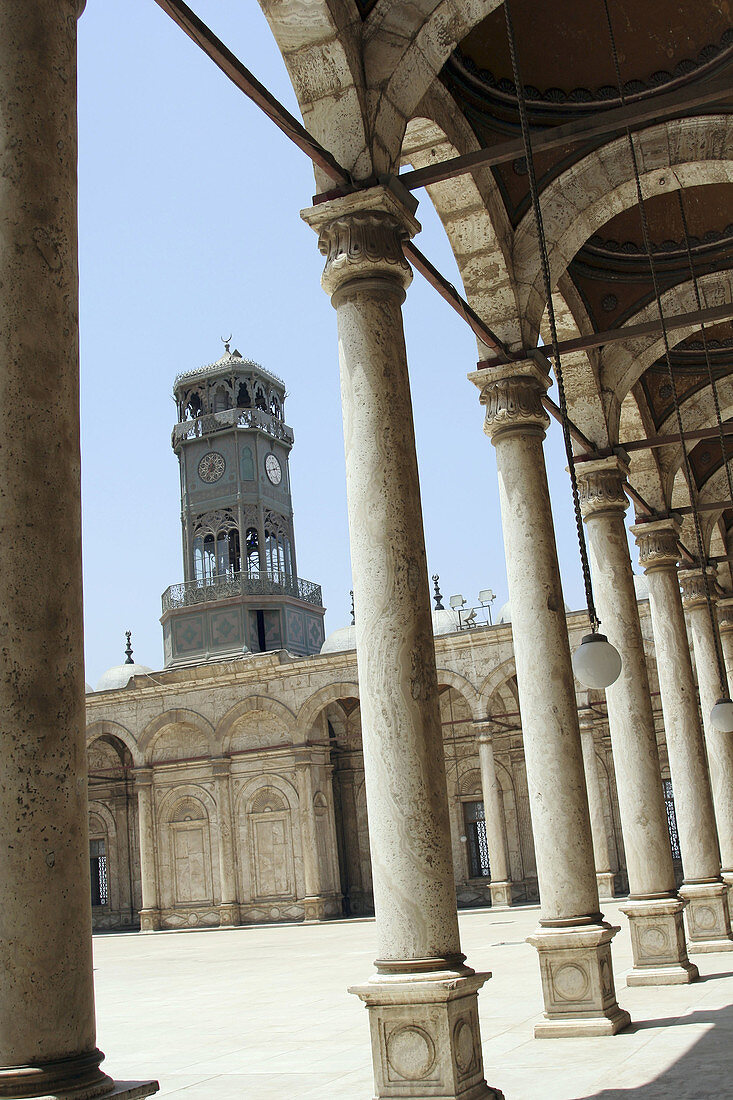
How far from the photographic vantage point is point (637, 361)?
11.6 metres

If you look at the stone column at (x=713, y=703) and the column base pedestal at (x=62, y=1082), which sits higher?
the stone column at (x=713, y=703)

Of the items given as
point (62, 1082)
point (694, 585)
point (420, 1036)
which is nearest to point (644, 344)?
point (694, 585)

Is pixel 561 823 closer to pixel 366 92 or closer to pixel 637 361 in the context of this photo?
pixel 366 92

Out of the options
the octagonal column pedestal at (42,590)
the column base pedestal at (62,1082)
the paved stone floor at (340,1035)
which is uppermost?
the octagonal column pedestal at (42,590)

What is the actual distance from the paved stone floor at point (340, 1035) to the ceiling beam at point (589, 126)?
507 centimetres

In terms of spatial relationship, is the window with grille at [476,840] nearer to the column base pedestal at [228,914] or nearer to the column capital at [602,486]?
the column base pedestal at [228,914]

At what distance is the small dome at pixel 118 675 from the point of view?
126 ft

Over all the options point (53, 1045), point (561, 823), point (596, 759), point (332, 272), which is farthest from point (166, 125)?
point (596, 759)

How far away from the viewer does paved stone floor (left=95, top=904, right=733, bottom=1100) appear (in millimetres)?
6066

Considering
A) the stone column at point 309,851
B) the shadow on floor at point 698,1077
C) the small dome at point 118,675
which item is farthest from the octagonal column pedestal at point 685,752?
the small dome at point 118,675

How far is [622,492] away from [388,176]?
5460 mm

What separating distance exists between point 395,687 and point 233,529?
28.9 metres

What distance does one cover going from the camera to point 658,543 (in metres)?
13.1

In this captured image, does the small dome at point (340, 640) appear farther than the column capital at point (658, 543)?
Yes
